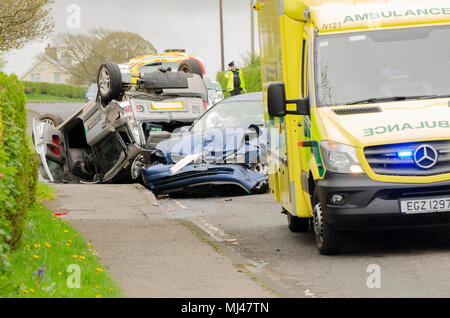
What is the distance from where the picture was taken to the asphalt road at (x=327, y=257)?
7305mm

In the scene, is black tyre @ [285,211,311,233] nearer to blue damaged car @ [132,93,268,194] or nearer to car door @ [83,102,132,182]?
blue damaged car @ [132,93,268,194]

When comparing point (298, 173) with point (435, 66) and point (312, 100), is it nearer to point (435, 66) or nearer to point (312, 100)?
point (312, 100)

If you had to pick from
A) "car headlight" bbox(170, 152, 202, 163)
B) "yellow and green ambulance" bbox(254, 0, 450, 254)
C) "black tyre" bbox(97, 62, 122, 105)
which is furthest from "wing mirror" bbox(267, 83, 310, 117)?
"black tyre" bbox(97, 62, 122, 105)

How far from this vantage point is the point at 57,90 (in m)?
92.6

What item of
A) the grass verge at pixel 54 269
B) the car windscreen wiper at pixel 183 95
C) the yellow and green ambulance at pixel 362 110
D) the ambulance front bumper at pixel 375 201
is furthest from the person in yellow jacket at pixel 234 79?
the ambulance front bumper at pixel 375 201

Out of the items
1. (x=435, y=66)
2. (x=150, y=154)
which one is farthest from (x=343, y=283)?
(x=150, y=154)

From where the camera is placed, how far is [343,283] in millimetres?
7523

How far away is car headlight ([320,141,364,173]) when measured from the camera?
8.41 meters

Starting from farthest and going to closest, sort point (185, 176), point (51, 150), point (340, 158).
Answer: point (51, 150) → point (185, 176) → point (340, 158)

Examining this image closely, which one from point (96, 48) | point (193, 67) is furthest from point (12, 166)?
point (96, 48)

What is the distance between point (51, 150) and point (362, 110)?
10.7 metres

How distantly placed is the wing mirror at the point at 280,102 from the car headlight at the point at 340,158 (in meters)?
0.62

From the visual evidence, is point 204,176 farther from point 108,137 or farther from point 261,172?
point 108,137
